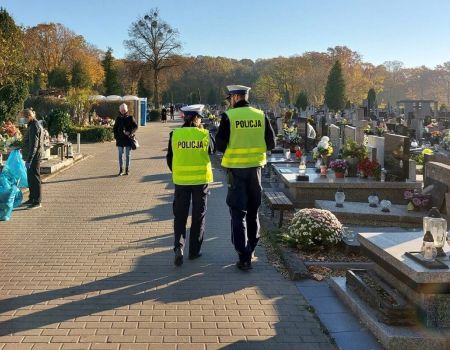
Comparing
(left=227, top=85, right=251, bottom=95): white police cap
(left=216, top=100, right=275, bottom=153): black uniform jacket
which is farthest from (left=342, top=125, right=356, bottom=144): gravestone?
(left=227, top=85, right=251, bottom=95): white police cap

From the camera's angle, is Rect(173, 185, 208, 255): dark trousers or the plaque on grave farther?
the plaque on grave

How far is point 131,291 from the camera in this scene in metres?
5.59

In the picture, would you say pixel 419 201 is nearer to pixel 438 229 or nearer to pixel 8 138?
pixel 438 229

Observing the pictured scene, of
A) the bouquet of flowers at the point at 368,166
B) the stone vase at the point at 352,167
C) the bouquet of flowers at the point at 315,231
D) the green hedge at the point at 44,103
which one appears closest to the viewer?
the bouquet of flowers at the point at 315,231

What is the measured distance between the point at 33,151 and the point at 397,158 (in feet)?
23.1

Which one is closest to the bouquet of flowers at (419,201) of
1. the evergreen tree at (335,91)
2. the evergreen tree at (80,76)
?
the evergreen tree at (335,91)

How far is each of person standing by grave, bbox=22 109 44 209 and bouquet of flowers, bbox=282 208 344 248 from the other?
203 inches

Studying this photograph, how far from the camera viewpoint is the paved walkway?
4.45 meters

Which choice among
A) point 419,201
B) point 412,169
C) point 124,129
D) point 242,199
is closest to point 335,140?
point 412,169

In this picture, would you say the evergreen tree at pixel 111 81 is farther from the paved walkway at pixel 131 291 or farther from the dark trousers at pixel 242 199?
the dark trousers at pixel 242 199

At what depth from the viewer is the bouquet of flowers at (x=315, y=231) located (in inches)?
277

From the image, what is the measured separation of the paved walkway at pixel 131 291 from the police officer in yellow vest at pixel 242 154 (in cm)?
60

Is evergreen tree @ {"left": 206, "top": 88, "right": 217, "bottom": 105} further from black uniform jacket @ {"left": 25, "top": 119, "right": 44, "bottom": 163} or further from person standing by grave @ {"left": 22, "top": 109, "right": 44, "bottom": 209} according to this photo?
black uniform jacket @ {"left": 25, "top": 119, "right": 44, "bottom": 163}

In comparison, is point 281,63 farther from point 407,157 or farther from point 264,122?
point 264,122
